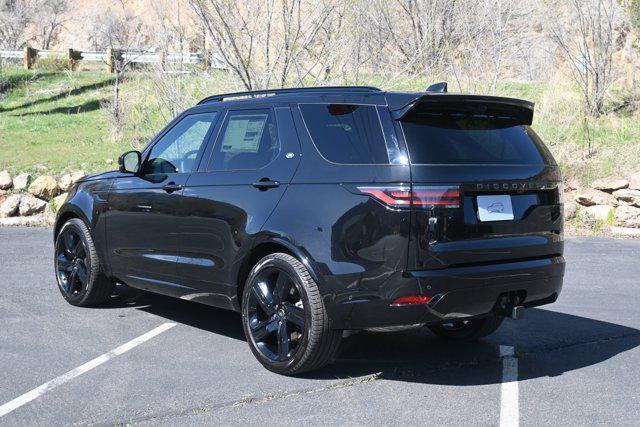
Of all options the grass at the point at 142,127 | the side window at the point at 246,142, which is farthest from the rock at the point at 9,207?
the side window at the point at 246,142

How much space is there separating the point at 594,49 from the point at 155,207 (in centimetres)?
1407

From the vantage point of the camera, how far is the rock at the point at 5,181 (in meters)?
15.7

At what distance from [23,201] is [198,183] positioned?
9542 mm

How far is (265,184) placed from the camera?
5.56m

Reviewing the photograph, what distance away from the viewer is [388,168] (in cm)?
494

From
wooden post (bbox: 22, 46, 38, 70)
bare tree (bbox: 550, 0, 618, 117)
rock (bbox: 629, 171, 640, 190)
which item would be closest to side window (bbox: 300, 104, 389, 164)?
rock (bbox: 629, 171, 640, 190)

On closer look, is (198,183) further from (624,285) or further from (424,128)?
(624,285)

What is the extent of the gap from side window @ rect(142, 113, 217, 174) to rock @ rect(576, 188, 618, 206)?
Answer: 29.7ft

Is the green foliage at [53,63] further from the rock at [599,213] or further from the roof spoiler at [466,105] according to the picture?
the roof spoiler at [466,105]

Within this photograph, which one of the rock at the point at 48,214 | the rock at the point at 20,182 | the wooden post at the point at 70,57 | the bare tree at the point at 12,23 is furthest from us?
the bare tree at the point at 12,23

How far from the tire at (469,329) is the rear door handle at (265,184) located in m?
1.98

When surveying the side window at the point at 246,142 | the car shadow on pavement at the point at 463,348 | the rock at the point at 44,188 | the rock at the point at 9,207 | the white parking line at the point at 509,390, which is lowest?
the rock at the point at 9,207

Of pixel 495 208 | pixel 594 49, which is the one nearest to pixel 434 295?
pixel 495 208

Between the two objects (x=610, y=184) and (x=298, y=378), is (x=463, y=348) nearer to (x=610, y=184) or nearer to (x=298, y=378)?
(x=298, y=378)
